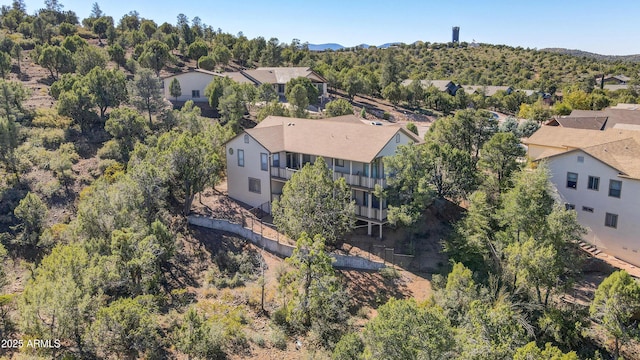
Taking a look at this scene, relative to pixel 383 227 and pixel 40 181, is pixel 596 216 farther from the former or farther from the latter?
pixel 40 181

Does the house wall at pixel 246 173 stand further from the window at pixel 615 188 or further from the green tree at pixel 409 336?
the window at pixel 615 188

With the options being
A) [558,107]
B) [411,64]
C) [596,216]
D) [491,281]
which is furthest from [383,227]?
[411,64]

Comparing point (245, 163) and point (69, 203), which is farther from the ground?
point (245, 163)

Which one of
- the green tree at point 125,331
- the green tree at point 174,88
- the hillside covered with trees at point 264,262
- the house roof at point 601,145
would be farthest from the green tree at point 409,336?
the green tree at point 174,88

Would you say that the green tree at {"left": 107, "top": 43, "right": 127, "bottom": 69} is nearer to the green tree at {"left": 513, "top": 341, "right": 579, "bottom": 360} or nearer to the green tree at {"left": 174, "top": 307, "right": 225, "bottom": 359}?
the green tree at {"left": 174, "top": 307, "right": 225, "bottom": 359}

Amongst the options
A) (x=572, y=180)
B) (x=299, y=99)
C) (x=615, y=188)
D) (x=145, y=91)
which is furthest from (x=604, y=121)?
(x=145, y=91)

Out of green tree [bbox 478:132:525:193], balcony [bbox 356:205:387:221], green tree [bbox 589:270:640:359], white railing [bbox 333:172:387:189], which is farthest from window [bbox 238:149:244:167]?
green tree [bbox 589:270:640:359]

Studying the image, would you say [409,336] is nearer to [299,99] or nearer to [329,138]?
[329,138]
